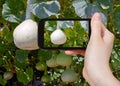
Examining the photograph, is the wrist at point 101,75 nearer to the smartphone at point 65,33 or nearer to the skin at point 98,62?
the skin at point 98,62

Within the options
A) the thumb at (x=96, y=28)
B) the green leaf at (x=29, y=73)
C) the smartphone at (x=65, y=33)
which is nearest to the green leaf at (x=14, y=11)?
the smartphone at (x=65, y=33)

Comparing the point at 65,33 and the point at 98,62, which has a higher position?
the point at 98,62

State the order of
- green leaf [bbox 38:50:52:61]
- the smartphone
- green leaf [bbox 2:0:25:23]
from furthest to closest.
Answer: green leaf [bbox 38:50:52:61]
green leaf [bbox 2:0:25:23]
the smartphone

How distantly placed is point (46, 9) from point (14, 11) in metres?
0.19

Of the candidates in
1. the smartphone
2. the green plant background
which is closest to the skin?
the smartphone

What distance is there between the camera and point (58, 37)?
1.35 meters

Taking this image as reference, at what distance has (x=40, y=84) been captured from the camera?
2205 millimetres

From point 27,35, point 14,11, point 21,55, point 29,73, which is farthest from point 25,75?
point 27,35

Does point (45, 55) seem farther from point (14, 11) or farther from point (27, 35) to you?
point (27, 35)

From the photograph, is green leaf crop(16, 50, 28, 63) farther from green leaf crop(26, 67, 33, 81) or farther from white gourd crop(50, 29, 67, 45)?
white gourd crop(50, 29, 67, 45)

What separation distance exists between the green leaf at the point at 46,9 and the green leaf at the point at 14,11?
0.45 ft

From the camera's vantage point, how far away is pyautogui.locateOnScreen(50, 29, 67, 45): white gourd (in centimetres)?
136

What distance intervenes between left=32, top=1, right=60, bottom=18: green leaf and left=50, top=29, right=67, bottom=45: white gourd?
0.05 meters

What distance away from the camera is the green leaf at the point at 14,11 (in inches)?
60.3
